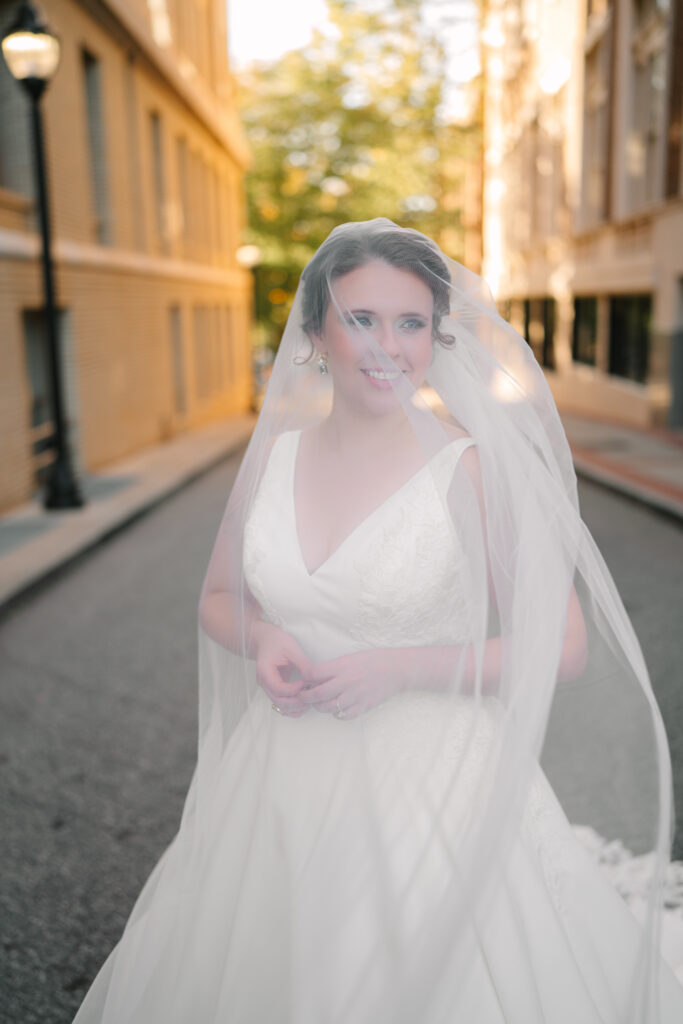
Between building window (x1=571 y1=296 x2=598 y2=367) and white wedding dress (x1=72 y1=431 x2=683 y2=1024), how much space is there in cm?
2193

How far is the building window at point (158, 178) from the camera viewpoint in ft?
63.2

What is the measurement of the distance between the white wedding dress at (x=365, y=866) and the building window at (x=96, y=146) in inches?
546

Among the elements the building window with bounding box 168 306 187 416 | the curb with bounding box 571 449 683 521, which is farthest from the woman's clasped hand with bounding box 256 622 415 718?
the building window with bounding box 168 306 187 416

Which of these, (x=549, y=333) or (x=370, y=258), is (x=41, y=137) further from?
(x=549, y=333)

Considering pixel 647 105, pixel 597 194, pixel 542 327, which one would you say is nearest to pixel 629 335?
pixel 597 194

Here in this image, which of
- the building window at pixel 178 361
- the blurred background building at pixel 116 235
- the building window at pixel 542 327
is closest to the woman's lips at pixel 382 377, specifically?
the blurred background building at pixel 116 235

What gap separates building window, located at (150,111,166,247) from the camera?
19.2 metres

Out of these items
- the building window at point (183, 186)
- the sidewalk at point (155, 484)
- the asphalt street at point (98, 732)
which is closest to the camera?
the asphalt street at point (98, 732)

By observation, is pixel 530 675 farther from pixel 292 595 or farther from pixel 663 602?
pixel 663 602

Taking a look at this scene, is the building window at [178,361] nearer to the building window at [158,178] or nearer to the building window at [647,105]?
the building window at [158,178]

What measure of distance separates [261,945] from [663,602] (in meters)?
5.19

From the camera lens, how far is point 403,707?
6.97 ft

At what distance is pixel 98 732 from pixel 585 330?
2134 cm

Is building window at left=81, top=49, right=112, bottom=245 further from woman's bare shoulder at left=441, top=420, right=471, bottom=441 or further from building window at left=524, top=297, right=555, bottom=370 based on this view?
building window at left=524, top=297, right=555, bottom=370
